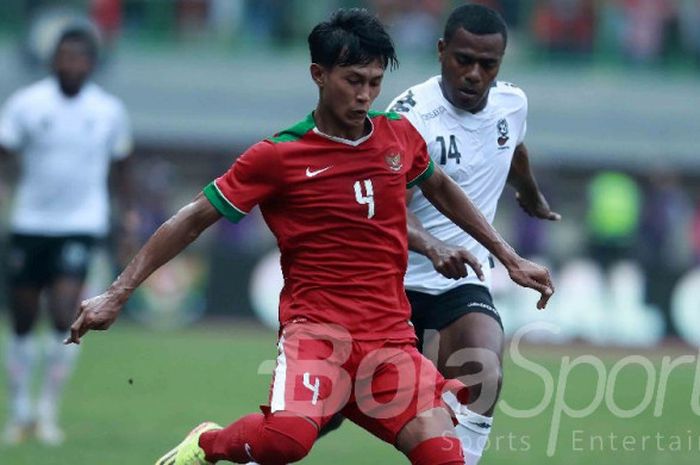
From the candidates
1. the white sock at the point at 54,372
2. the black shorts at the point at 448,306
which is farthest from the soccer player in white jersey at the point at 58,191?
the black shorts at the point at 448,306

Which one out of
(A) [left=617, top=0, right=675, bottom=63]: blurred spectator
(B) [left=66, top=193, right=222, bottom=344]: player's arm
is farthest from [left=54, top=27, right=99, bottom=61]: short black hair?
(A) [left=617, top=0, right=675, bottom=63]: blurred spectator

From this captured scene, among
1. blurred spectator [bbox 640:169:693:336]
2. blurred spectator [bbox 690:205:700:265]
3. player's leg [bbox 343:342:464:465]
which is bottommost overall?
blurred spectator [bbox 690:205:700:265]

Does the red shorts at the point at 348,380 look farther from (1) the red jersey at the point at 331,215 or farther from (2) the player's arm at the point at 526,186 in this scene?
(2) the player's arm at the point at 526,186

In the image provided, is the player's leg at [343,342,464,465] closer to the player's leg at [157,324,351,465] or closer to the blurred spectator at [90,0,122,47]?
the player's leg at [157,324,351,465]

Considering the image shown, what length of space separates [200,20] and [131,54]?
140 centimetres

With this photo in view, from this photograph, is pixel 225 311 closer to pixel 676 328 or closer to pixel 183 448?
pixel 676 328

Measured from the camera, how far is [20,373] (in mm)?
11156

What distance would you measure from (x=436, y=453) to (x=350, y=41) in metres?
1.76

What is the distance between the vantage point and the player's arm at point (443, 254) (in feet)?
22.5

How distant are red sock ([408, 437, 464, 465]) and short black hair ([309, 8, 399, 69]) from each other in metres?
1.60

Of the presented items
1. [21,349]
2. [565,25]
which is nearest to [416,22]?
[565,25]

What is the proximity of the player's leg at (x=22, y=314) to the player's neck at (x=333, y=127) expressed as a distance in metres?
5.12

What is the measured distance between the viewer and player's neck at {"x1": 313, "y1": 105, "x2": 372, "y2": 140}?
666 centimetres

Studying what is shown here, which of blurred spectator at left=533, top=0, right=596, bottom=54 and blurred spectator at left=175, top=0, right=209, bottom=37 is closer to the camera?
blurred spectator at left=175, top=0, right=209, bottom=37
